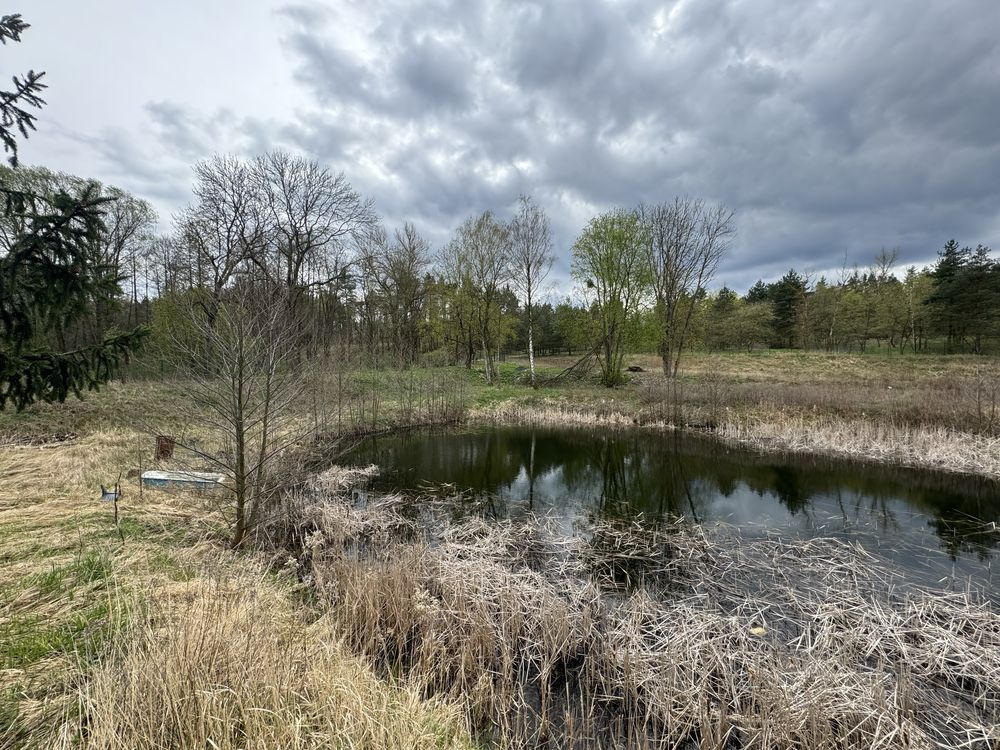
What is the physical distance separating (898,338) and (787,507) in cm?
4380

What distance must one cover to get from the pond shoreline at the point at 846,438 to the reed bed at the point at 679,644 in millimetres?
7280

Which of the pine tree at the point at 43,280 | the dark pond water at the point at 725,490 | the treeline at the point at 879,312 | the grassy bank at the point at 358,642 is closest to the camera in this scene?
the grassy bank at the point at 358,642

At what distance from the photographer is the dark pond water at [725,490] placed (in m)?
6.36

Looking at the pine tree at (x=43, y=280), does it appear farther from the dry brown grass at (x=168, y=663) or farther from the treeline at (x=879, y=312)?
the treeline at (x=879, y=312)

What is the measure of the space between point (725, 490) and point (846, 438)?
5.57m

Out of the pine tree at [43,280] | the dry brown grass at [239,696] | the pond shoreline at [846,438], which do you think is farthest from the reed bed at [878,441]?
the pine tree at [43,280]

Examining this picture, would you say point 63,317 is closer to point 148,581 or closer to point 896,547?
point 148,581

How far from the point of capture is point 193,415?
491 cm

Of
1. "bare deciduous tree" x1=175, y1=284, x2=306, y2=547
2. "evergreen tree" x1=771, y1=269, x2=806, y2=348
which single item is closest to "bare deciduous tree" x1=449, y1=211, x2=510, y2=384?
"bare deciduous tree" x1=175, y1=284, x2=306, y2=547

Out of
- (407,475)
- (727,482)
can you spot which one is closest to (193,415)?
(407,475)

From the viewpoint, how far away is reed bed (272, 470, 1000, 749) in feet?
9.53

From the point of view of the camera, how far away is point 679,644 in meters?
3.62

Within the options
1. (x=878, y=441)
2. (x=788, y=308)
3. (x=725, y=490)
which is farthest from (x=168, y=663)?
(x=788, y=308)

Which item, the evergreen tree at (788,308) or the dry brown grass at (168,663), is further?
the evergreen tree at (788,308)
